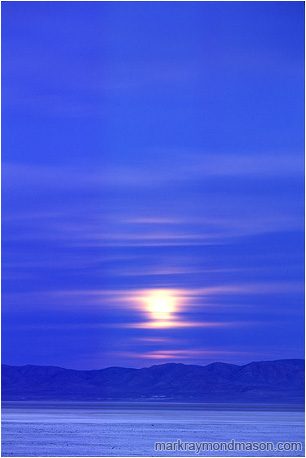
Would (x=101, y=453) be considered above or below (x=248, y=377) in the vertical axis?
below

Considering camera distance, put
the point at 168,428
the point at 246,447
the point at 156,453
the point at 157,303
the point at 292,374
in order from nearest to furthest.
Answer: the point at 156,453 → the point at 246,447 → the point at 168,428 → the point at 157,303 → the point at 292,374

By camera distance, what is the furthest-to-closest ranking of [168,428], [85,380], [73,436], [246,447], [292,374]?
[85,380] < [292,374] < [168,428] < [73,436] < [246,447]

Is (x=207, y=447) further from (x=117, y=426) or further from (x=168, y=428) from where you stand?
(x=117, y=426)

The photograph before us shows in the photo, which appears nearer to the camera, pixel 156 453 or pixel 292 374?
pixel 156 453

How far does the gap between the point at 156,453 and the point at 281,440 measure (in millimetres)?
2186

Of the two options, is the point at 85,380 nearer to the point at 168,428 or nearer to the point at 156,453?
the point at 168,428

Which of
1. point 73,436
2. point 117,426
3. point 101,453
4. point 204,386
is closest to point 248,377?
point 204,386

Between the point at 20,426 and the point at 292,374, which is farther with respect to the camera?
the point at 292,374

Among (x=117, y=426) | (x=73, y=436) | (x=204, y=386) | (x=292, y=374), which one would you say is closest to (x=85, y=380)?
(x=204, y=386)

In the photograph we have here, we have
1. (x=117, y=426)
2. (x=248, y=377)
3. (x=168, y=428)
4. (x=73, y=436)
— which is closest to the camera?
(x=73, y=436)

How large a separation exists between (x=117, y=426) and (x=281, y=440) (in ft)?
20.1

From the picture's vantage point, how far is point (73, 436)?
1458 cm

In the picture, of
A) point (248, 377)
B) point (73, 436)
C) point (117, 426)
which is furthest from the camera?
point (248, 377)

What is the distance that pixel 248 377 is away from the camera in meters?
36.8
